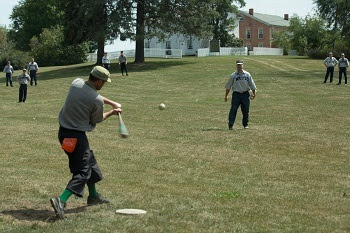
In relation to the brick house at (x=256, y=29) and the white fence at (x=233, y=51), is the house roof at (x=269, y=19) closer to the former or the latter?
the brick house at (x=256, y=29)

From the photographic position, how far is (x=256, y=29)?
362ft

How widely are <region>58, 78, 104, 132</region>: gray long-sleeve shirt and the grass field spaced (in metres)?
1.24

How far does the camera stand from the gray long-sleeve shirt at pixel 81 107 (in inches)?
306

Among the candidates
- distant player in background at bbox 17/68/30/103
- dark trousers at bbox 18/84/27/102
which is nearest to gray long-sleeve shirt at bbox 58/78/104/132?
distant player in background at bbox 17/68/30/103

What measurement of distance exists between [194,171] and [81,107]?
3.90 m

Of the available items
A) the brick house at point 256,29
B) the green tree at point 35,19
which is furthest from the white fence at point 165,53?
the brick house at point 256,29

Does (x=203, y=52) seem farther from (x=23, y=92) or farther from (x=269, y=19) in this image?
(x=23, y=92)

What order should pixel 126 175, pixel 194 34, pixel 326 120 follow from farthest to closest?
pixel 194 34, pixel 326 120, pixel 126 175

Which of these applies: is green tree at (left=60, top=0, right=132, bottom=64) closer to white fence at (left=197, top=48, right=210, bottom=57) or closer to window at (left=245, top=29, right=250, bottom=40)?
white fence at (left=197, top=48, right=210, bottom=57)

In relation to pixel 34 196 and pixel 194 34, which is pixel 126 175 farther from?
pixel 194 34

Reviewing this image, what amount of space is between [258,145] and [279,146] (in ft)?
1.68

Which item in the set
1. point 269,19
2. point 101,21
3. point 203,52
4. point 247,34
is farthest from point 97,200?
point 269,19

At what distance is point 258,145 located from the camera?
1442 cm

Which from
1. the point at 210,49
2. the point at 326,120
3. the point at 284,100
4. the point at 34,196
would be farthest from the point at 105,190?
the point at 210,49
